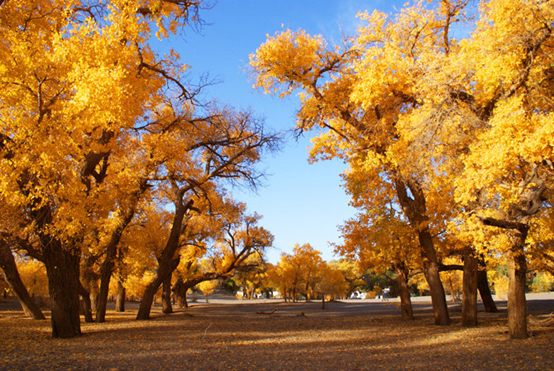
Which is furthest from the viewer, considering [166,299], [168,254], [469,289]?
[166,299]

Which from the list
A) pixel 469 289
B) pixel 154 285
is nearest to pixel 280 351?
pixel 469 289

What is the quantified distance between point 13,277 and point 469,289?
16.6m

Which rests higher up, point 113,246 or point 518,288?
point 113,246

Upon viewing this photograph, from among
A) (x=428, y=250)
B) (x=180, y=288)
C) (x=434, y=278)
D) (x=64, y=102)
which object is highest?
(x=64, y=102)

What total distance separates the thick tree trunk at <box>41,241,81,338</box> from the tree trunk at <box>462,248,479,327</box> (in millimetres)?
11243

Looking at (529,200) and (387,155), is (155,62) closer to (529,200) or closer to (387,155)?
(387,155)

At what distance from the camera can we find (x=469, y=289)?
11750mm

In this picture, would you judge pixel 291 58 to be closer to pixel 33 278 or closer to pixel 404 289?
pixel 404 289

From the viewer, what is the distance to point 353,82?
39.3 ft

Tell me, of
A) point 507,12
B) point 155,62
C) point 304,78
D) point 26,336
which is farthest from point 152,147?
point 507,12

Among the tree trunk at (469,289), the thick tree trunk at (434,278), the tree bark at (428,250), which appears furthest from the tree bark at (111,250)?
the tree trunk at (469,289)

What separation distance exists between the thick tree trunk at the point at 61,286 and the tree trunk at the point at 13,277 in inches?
135

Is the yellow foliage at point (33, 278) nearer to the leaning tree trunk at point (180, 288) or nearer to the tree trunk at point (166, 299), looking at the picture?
the leaning tree trunk at point (180, 288)

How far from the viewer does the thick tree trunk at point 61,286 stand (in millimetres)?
9430
